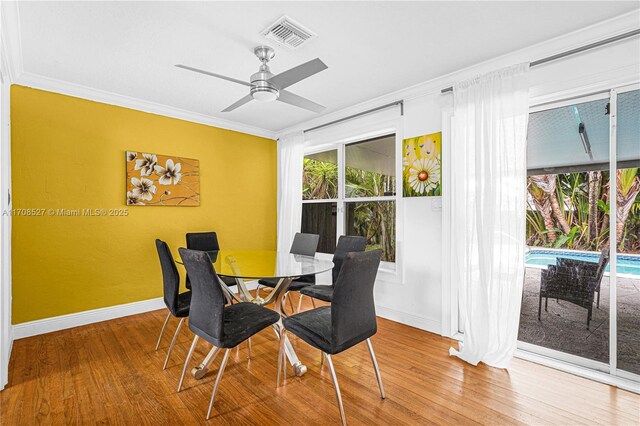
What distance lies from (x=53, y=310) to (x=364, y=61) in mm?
3922

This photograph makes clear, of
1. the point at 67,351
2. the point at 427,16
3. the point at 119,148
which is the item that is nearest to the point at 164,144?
the point at 119,148

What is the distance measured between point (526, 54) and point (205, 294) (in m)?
3.08

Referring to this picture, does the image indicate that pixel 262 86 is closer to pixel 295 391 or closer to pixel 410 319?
pixel 295 391

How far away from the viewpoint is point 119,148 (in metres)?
3.53

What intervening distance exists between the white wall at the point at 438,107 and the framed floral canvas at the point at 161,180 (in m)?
2.25

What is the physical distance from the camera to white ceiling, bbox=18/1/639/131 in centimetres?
203

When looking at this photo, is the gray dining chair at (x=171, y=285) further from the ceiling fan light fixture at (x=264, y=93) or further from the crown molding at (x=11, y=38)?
the crown molding at (x=11, y=38)

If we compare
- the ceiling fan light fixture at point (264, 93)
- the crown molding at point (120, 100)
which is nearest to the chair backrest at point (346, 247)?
the ceiling fan light fixture at point (264, 93)

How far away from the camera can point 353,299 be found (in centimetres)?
182

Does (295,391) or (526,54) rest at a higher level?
(526,54)

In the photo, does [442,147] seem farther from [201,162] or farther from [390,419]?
[201,162]

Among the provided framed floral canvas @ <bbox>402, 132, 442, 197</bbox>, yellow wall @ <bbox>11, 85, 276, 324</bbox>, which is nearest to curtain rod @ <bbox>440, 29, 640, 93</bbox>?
framed floral canvas @ <bbox>402, 132, 442, 197</bbox>

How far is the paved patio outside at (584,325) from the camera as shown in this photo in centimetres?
226

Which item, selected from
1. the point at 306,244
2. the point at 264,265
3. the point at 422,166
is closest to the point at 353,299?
the point at 264,265
